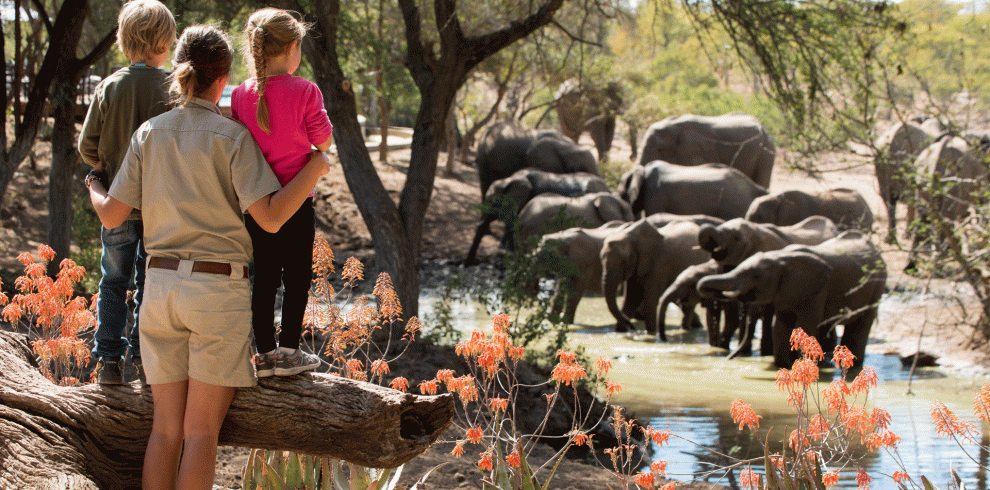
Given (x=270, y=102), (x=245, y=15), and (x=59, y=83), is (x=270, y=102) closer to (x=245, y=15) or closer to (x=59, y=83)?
(x=59, y=83)

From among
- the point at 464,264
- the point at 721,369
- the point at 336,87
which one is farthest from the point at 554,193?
the point at 336,87

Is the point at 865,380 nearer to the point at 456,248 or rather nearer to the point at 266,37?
the point at 266,37

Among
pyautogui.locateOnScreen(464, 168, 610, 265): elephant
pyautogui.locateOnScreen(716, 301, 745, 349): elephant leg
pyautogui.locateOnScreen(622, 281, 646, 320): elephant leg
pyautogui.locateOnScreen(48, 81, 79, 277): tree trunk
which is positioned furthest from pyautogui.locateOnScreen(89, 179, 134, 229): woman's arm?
pyautogui.locateOnScreen(464, 168, 610, 265): elephant

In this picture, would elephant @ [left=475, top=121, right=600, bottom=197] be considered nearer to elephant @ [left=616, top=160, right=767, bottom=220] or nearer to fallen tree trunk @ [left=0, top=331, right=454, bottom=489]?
elephant @ [left=616, top=160, right=767, bottom=220]

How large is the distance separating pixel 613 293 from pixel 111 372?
34.1 ft

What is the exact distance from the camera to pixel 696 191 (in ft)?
59.8

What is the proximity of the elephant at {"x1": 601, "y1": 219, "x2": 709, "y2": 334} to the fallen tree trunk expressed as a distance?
33.7 feet

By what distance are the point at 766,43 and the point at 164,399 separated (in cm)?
756

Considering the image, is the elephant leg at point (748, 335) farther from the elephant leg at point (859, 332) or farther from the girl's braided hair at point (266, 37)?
the girl's braided hair at point (266, 37)

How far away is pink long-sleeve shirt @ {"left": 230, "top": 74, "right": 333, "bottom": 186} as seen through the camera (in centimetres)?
334

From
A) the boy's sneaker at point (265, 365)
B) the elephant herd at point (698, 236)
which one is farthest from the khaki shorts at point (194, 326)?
the elephant herd at point (698, 236)

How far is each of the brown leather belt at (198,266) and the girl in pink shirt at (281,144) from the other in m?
0.27

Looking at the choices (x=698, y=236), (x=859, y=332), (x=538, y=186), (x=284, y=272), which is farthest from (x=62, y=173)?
(x=538, y=186)

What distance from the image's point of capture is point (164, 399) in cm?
326
